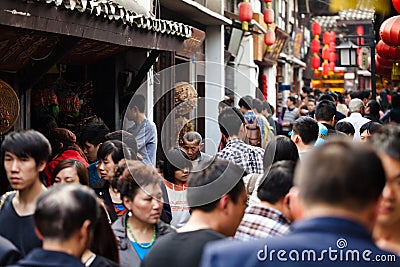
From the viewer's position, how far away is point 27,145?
4746mm

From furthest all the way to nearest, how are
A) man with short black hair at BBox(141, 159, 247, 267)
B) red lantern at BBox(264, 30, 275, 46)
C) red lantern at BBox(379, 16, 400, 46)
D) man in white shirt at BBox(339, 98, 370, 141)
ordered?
1. red lantern at BBox(264, 30, 275, 46)
2. man in white shirt at BBox(339, 98, 370, 141)
3. red lantern at BBox(379, 16, 400, 46)
4. man with short black hair at BBox(141, 159, 247, 267)

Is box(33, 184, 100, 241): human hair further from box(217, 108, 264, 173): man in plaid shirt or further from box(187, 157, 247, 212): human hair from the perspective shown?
box(217, 108, 264, 173): man in plaid shirt

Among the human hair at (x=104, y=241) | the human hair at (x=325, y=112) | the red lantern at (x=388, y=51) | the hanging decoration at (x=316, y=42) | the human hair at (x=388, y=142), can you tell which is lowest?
the human hair at (x=104, y=241)

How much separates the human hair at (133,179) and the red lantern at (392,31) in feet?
16.9

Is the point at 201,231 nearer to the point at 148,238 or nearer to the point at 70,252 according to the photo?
the point at 70,252

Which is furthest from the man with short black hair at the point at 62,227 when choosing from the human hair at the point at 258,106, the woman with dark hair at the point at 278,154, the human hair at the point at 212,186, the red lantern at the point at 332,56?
the red lantern at the point at 332,56

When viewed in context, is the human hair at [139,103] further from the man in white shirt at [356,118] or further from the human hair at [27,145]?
the human hair at [27,145]

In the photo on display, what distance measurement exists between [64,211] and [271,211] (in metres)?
1.52

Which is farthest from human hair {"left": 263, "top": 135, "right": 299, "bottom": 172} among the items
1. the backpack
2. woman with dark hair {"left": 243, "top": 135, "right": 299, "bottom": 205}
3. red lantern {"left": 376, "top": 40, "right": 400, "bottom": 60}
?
red lantern {"left": 376, "top": 40, "right": 400, "bottom": 60}

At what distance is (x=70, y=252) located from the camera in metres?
3.51

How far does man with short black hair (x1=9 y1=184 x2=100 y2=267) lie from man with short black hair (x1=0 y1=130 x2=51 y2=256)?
3.48ft

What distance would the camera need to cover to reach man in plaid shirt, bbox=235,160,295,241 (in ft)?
14.9

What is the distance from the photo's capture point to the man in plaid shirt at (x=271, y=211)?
4547 mm

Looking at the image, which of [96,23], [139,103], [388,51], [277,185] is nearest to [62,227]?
[277,185]
